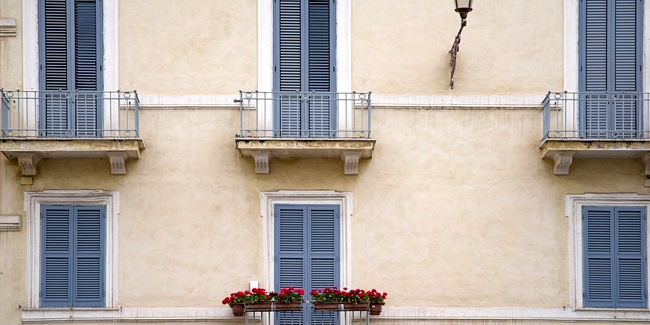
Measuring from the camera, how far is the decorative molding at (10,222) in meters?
18.6

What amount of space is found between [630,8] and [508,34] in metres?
1.99

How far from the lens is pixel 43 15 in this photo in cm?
1906

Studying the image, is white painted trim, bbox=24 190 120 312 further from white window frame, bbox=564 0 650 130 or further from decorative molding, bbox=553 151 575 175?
white window frame, bbox=564 0 650 130

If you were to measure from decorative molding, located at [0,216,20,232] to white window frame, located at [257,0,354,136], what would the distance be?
13.6 feet

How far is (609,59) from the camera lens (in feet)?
62.6

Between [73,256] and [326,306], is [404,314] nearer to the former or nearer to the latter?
[326,306]

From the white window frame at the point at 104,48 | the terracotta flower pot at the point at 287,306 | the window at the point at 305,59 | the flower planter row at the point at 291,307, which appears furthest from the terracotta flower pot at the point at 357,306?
the white window frame at the point at 104,48

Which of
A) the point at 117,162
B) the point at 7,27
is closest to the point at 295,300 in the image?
the point at 117,162

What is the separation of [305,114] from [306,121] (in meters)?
0.11

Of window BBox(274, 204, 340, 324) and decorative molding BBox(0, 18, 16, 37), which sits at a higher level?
decorative molding BBox(0, 18, 16, 37)

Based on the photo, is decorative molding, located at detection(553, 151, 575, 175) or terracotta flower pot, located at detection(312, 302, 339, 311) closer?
terracotta flower pot, located at detection(312, 302, 339, 311)

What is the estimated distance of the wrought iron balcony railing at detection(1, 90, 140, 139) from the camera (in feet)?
61.6

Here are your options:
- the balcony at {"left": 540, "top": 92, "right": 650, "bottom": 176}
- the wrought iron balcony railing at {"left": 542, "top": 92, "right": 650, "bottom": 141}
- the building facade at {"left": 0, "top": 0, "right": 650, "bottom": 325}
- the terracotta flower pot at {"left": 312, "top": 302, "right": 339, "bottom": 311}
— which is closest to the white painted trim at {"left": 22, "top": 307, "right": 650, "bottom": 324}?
the building facade at {"left": 0, "top": 0, "right": 650, "bottom": 325}

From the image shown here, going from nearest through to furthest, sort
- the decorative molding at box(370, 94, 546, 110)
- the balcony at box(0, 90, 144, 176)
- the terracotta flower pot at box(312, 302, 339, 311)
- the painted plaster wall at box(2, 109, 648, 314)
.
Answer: the terracotta flower pot at box(312, 302, 339, 311), the balcony at box(0, 90, 144, 176), the painted plaster wall at box(2, 109, 648, 314), the decorative molding at box(370, 94, 546, 110)
